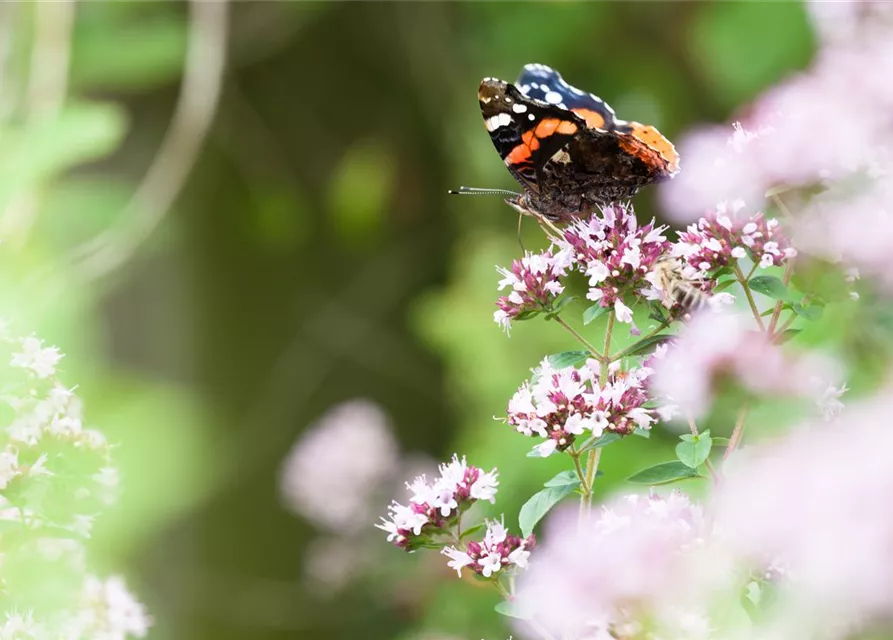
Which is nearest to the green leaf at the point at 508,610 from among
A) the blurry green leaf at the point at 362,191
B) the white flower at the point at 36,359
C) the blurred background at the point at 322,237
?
the white flower at the point at 36,359

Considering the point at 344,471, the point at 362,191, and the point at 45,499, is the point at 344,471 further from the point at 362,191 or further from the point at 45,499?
the point at 45,499

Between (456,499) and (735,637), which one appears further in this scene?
(456,499)

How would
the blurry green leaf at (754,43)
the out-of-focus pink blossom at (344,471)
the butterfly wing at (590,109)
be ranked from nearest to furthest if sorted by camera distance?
the butterfly wing at (590,109), the blurry green leaf at (754,43), the out-of-focus pink blossom at (344,471)

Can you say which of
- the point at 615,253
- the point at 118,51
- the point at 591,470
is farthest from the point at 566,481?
the point at 118,51

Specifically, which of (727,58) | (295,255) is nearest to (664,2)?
(727,58)

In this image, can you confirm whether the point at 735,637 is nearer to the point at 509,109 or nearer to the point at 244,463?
the point at 509,109

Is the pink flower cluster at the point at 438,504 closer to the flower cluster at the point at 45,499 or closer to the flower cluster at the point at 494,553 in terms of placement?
the flower cluster at the point at 494,553
